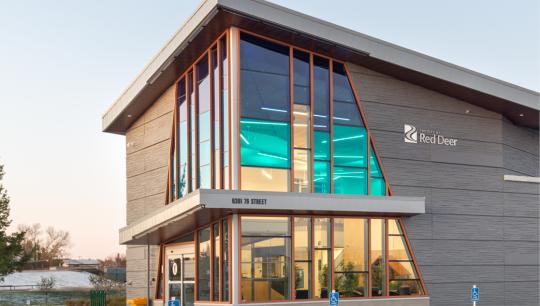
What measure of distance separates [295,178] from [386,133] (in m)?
4.01

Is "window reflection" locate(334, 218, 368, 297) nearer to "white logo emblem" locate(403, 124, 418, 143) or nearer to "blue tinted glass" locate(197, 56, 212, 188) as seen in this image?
"white logo emblem" locate(403, 124, 418, 143)

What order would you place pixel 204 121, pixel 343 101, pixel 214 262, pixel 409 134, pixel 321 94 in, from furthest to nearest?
pixel 409 134, pixel 204 121, pixel 343 101, pixel 321 94, pixel 214 262

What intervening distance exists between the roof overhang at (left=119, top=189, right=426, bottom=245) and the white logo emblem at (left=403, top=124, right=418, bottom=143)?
2226 mm

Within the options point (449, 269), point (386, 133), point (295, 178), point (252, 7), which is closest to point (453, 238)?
point (449, 269)

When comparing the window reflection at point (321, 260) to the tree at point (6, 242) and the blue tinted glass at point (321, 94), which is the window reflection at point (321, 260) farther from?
the tree at point (6, 242)

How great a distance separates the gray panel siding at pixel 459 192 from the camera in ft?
78.8

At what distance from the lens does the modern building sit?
70.5 feet

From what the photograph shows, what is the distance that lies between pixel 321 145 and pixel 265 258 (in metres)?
4.16

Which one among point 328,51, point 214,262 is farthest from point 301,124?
point 214,262

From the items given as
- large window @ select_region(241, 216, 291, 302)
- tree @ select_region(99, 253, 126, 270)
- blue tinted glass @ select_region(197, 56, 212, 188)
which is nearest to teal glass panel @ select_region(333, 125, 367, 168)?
large window @ select_region(241, 216, 291, 302)

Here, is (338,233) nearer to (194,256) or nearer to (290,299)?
(290,299)

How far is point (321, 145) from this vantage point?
2272 centimetres

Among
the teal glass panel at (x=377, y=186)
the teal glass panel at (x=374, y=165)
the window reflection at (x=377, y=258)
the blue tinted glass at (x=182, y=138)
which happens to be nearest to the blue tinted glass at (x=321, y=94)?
the teal glass panel at (x=374, y=165)

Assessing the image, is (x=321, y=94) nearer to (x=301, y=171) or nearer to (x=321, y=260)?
(x=301, y=171)
